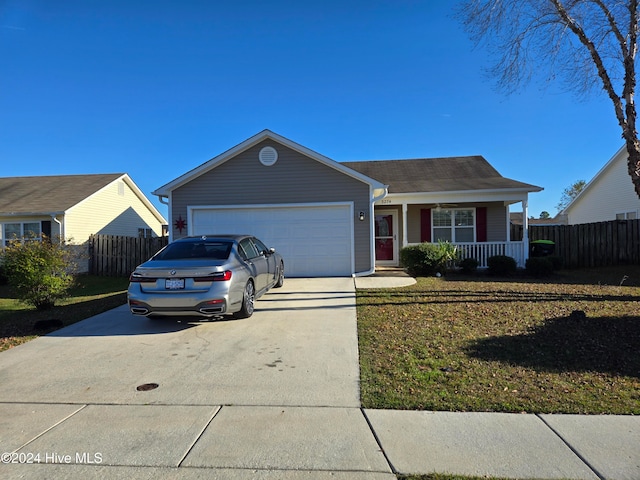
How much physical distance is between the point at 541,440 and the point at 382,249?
1285 cm

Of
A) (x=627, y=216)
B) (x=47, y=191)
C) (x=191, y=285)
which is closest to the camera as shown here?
(x=191, y=285)

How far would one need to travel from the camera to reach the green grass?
646 cm

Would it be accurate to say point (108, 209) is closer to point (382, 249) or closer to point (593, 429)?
point (382, 249)

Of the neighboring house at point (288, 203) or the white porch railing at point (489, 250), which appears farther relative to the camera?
the white porch railing at point (489, 250)

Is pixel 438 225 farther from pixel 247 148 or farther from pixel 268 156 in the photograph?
pixel 247 148

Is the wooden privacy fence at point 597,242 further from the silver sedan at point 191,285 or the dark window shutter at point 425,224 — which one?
the silver sedan at point 191,285

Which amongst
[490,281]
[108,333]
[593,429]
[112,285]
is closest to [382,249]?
[490,281]

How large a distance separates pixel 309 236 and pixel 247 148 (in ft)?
11.2

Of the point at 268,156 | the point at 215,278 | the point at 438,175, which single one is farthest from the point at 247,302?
the point at 438,175

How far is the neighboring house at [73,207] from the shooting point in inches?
628

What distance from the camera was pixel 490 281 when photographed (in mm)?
11227

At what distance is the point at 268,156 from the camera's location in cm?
1230

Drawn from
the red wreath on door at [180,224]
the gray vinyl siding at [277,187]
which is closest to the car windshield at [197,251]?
the gray vinyl siding at [277,187]

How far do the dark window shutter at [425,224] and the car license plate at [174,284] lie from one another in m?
11.3
